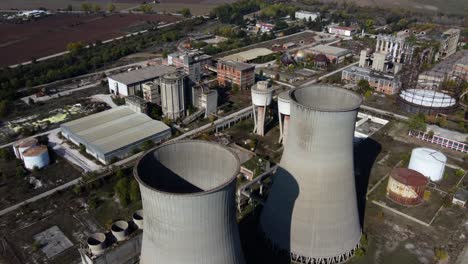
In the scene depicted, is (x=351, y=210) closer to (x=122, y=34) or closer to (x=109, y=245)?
(x=109, y=245)

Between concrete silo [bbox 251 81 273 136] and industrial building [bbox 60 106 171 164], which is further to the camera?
concrete silo [bbox 251 81 273 136]

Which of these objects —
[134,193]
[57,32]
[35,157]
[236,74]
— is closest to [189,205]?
[134,193]

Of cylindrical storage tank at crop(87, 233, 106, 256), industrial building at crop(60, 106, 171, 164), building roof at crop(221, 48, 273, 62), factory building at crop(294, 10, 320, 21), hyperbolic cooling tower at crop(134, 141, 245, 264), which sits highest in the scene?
hyperbolic cooling tower at crop(134, 141, 245, 264)

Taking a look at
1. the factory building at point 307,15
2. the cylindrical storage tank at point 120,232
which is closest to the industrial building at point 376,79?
the cylindrical storage tank at point 120,232

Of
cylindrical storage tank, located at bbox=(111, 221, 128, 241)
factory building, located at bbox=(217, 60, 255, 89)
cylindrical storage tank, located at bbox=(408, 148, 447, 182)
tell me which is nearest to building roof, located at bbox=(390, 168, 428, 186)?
cylindrical storage tank, located at bbox=(408, 148, 447, 182)

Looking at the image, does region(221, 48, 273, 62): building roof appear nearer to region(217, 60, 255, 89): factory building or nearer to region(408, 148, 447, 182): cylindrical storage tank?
region(217, 60, 255, 89): factory building

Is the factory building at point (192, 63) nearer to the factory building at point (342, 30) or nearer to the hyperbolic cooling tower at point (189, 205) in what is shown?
the hyperbolic cooling tower at point (189, 205)
